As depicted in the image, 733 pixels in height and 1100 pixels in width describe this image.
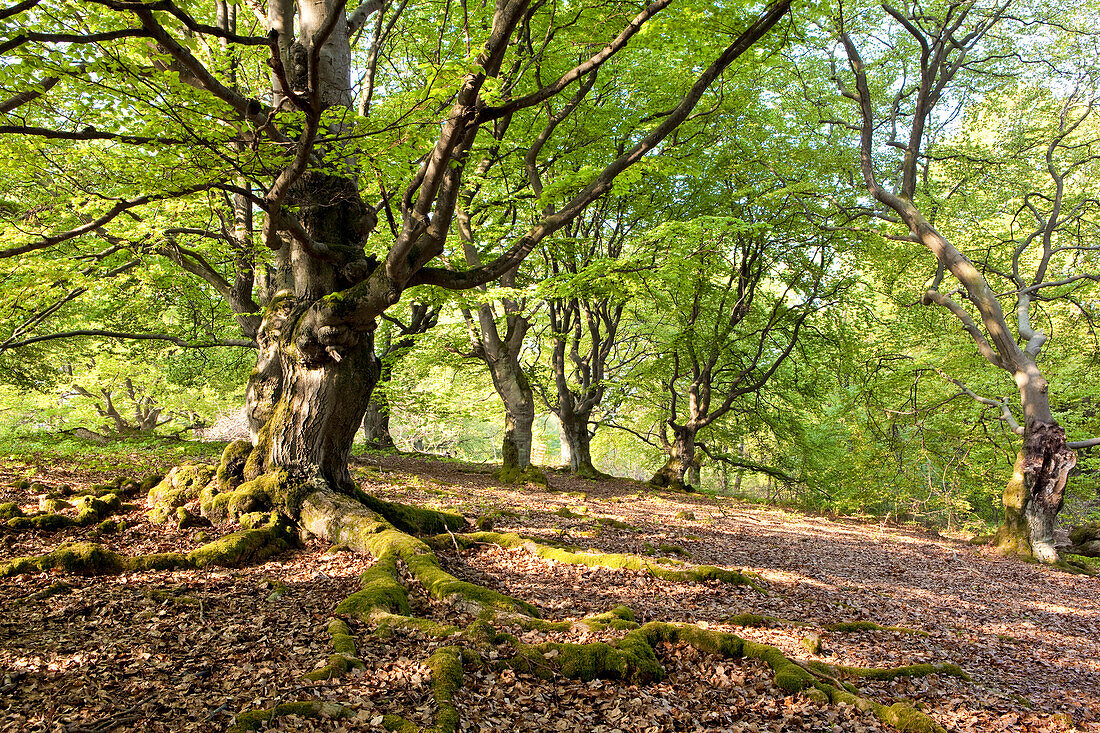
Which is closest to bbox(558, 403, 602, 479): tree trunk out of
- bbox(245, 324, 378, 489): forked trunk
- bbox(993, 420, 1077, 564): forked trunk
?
bbox(245, 324, 378, 489): forked trunk

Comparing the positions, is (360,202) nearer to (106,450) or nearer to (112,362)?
(106,450)

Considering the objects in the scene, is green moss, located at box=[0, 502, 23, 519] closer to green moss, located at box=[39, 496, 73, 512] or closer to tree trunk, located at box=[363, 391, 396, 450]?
green moss, located at box=[39, 496, 73, 512]

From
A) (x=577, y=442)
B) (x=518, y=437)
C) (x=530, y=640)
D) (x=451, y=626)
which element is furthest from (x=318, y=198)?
(x=577, y=442)

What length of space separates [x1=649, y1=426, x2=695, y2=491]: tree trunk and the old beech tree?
10.0 m

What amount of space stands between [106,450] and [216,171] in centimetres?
960

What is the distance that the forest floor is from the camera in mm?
3115

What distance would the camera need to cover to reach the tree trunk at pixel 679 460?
16.8 metres

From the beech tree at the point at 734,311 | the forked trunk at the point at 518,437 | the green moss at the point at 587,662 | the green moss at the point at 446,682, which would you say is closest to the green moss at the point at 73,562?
the green moss at the point at 446,682

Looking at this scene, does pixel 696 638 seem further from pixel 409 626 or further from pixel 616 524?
pixel 616 524

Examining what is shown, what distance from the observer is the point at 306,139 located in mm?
4621

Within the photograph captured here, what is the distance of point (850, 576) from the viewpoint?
7.99m

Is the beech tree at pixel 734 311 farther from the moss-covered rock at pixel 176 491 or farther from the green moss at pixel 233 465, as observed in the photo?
the moss-covered rock at pixel 176 491

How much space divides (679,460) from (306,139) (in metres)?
14.5

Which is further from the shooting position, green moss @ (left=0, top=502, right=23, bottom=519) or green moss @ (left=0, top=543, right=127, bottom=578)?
green moss @ (left=0, top=502, right=23, bottom=519)
